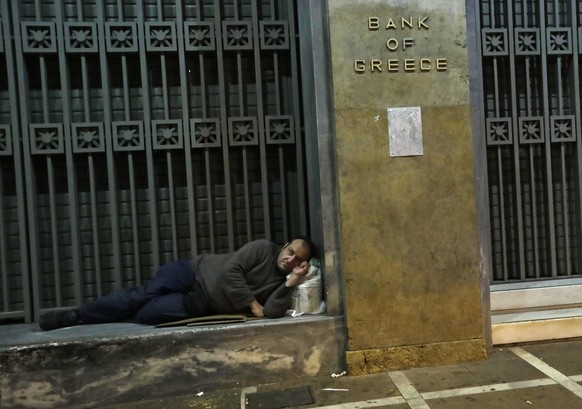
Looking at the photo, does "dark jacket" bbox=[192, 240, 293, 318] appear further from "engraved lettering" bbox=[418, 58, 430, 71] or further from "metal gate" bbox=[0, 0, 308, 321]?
"engraved lettering" bbox=[418, 58, 430, 71]

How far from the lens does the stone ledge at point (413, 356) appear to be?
143 inches

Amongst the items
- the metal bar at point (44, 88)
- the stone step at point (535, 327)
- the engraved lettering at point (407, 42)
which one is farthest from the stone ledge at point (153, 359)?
the engraved lettering at point (407, 42)

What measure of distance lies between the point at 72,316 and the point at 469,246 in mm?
3413

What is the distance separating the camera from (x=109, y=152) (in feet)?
12.9

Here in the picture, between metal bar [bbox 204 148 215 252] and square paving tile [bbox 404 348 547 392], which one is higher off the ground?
metal bar [bbox 204 148 215 252]

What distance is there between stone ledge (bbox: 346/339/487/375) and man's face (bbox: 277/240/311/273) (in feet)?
2.78

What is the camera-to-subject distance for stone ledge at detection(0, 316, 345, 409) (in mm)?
3318

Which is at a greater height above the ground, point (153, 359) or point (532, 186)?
point (532, 186)

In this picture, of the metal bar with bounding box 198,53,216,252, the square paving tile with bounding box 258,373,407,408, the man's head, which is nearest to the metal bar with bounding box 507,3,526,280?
the square paving tile with bounding box 258,373,407,408

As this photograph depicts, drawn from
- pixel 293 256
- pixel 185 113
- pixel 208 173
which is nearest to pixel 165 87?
pixel 185 113

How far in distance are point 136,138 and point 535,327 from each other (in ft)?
13.1

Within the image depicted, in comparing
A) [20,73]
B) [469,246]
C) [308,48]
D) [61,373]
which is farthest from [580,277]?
[20,73]

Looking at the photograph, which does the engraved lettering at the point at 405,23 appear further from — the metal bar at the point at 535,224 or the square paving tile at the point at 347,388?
the square paving tile at the point at 347,388

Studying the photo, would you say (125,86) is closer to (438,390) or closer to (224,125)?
(224,125)
